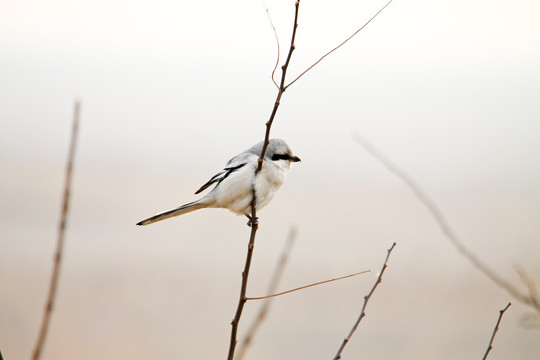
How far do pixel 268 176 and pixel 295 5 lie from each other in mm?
1229

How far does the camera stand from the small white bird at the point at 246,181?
7.39 feet

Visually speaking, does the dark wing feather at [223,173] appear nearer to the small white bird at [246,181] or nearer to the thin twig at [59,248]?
the small white bird at [246,181]

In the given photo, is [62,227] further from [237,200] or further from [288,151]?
[288,151]

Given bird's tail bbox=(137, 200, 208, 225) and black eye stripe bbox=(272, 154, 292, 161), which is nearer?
bird's tail bbox=(137, 200, 208, 225)

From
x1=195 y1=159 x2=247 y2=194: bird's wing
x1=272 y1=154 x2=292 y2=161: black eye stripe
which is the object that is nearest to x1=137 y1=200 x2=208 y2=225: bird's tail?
x1=195 y1=159 x2=247 y2=194: bird's wing

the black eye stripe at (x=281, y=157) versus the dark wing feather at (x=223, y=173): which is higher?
the black eye stripe at (x=281, y=157)

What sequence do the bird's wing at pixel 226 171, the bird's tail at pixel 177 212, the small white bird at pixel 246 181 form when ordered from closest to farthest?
the bird's tail at pixel 177 212 < the small white bird at pixel 246 181 < the bird's wing at pixel 226 171

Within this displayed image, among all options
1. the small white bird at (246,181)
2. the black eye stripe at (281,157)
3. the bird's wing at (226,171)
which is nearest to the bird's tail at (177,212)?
the small white bird at (246,181)

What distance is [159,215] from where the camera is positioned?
1.99 m

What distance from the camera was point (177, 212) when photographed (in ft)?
7.00

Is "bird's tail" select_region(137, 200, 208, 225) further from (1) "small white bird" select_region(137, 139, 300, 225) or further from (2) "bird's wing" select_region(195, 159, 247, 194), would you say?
(2) "bird's wing" select_region(195, 159, 247, 194)

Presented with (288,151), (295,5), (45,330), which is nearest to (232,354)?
(45,330)

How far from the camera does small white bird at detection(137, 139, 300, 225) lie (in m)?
2.25

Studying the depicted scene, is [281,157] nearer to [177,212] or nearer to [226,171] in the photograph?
[226,171]
